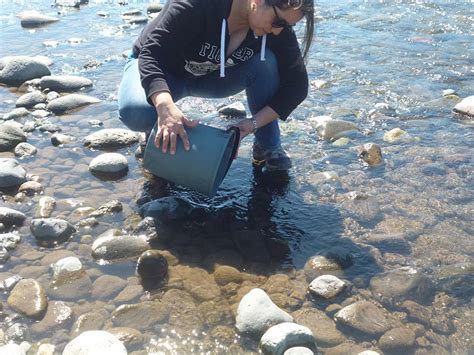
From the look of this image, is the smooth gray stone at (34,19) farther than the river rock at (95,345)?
Yes

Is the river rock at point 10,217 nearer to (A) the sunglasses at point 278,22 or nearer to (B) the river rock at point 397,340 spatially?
(A) the sunglasses at point 278,22

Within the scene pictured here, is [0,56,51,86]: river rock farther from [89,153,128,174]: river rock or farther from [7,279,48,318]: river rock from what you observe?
[7,279,48,318]: river rock

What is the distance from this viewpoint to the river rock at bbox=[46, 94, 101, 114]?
4.25 m

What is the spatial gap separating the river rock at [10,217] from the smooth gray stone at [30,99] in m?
1.70

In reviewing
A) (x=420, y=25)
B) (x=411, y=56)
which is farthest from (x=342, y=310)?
(x=420, y=25)

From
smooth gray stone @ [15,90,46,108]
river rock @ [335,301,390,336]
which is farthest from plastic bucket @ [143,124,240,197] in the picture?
smooth gray stone @ [15,90,46,108]

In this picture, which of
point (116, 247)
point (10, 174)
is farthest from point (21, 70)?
point (116, 247)

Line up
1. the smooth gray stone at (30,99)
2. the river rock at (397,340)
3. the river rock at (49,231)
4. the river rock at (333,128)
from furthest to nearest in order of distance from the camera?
1. the smooth gray stone at (30,99)
2. the river rock at (333,128)
3. the river rock at (49,231)
4. the river rock at (397,340)

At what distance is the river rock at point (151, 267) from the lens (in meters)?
2.52

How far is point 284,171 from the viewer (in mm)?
3424

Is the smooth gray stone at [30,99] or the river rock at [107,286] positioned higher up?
the smooth gray stone at [30,99]

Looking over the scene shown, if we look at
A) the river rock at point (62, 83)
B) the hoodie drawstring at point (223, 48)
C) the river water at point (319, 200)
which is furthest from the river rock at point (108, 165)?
the river rock at point (62, 83)

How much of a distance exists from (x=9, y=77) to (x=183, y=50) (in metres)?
2.49

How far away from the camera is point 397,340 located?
2170 millimetres
